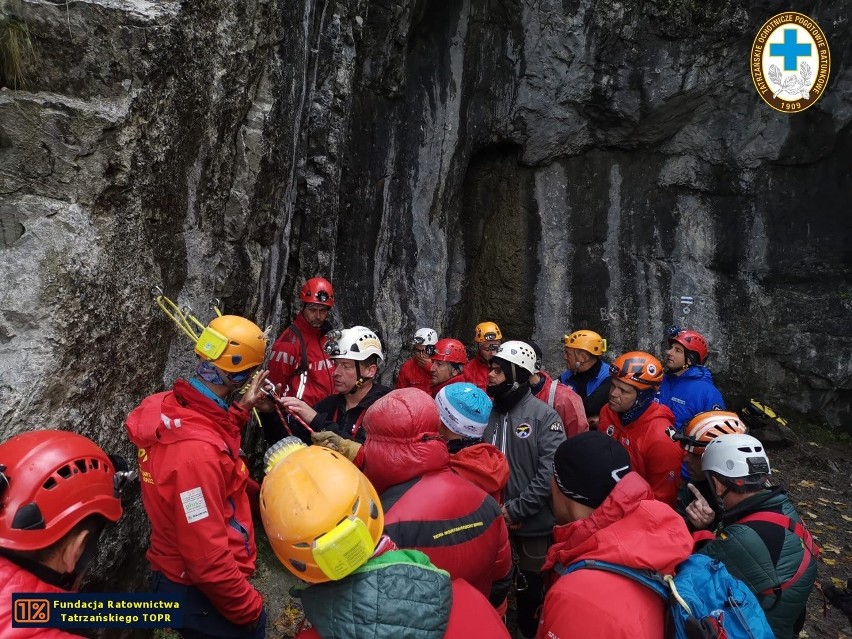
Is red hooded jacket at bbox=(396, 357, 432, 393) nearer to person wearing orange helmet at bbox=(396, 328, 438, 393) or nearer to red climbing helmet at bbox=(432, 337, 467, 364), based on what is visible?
person wearing orange helmet at bbox=(396, 328, 438, 393)

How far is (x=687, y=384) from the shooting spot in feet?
19.7

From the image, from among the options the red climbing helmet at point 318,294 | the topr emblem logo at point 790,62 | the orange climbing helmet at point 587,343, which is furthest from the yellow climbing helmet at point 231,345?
the topr emblem logo at point 790,62

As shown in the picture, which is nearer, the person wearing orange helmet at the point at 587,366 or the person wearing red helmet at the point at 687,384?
the person wearing red helmet at the point at 687,384

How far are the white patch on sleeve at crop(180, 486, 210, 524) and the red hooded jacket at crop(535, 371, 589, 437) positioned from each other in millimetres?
3269

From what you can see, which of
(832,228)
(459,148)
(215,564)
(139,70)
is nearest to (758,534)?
(215,564)

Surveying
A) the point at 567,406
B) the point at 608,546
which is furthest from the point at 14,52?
the point at 567,406

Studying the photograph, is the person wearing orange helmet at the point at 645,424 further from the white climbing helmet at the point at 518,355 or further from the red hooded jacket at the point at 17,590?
the red hooded jacket at the point at 17,590

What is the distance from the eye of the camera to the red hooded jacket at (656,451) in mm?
4207

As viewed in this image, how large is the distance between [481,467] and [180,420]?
1692 mm

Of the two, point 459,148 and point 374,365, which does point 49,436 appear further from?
point 459,148

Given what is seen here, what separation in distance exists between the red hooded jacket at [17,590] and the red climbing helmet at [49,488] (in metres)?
0.08

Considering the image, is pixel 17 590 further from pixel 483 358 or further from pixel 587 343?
pixel 483 358

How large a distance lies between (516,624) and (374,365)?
2733 mm

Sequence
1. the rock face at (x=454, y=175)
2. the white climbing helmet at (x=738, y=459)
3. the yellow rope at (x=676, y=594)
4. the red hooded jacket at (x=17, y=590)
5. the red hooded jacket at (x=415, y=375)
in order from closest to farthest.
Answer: the red hooded jacket at (x=17, y=590), the yellow rope at (x=676, y=594), the white climbing helmet at (x=738, y=459), the rock face at (x=454, y=175), the red hooded jacket at (x=415, y=375)
